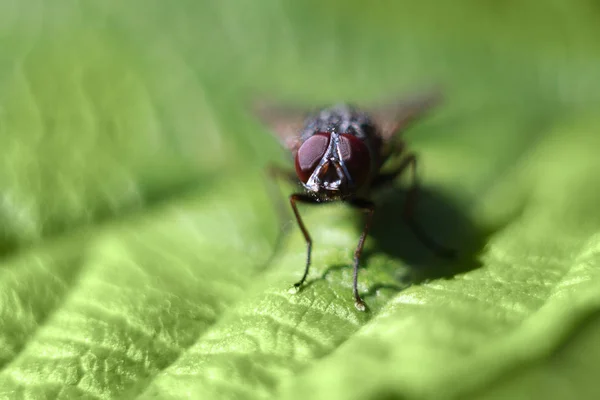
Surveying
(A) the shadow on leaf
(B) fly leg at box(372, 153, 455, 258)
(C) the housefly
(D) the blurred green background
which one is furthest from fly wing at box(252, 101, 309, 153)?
(A) the shadow on leaf

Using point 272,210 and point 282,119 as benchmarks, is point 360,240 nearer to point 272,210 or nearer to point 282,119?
point 272,210

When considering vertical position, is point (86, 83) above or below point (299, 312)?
above

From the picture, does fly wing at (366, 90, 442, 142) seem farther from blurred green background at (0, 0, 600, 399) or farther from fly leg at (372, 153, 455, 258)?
blurred green background at (0, 0, 600, 399)

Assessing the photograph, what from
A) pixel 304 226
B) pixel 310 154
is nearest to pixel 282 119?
pixel 310 154

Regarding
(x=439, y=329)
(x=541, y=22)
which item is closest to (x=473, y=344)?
(x=439, y=329)

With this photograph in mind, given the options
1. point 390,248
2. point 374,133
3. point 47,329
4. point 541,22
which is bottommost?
point 390,248

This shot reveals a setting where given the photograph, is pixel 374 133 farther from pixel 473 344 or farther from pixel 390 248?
pixel 473 344
